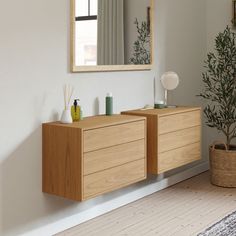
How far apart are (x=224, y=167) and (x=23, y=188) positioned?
1.92 metres

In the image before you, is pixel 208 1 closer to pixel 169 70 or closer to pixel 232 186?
pixel 169 70

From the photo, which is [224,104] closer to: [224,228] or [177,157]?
[177,157]

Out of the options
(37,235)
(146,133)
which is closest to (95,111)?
(146,133)

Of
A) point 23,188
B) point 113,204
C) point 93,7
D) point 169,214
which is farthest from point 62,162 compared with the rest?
point 93,7

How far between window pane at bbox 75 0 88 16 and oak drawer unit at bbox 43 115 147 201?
2.30ft

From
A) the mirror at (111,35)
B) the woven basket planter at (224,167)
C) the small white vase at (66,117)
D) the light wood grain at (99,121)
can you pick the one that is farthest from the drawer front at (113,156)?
the woven basket planter at (224,167)

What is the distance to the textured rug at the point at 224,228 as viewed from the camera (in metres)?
2.82

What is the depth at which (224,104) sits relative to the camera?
13.5 ft

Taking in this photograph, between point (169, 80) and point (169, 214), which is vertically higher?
point (169, 80)

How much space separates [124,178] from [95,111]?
0.53 meters

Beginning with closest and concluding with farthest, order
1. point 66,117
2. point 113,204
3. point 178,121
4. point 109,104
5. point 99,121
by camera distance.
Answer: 1. point 66,117
2. point 99,121
3. point 109,104
4. point 113,204
5. point 178,121

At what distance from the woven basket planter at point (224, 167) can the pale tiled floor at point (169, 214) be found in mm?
71

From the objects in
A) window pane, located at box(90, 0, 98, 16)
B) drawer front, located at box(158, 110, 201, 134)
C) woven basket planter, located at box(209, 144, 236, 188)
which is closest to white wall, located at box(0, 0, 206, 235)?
window pane, located at box(90, 0, 98, 16)

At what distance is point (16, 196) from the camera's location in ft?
8.58
